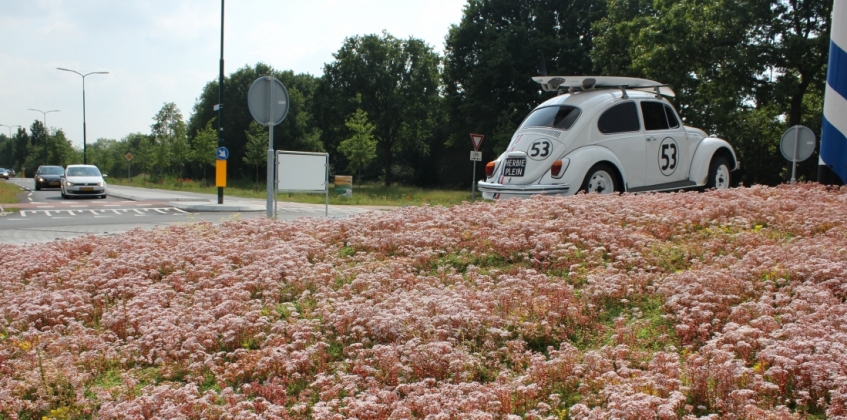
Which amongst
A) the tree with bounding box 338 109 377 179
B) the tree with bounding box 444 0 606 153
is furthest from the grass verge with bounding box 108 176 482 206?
the tree with bounding box 338 109 377 179

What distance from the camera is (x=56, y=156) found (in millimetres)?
91438

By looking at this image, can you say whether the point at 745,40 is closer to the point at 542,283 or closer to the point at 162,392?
the point at 542,283

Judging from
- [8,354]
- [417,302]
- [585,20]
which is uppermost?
[585,20]

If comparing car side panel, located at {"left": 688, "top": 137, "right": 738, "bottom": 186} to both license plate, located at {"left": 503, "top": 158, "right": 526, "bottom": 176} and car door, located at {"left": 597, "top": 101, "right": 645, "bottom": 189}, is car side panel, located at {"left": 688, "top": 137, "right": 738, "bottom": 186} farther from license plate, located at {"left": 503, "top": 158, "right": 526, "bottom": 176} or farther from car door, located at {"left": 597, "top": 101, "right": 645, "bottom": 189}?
license plate, located at {"left": 503, "top": 158, "right": 526, "bottom": 176}

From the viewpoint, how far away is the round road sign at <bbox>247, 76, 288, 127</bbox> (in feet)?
39.9

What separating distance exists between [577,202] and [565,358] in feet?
15.5

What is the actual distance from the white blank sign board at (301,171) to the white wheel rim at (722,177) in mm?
8407

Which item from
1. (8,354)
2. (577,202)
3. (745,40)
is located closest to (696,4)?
(745,40)

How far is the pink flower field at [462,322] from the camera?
3.88m

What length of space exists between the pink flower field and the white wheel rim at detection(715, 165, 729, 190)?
5140 mm

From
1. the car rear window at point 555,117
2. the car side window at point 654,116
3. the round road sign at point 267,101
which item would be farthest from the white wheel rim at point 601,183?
the round road sign at point 267,101

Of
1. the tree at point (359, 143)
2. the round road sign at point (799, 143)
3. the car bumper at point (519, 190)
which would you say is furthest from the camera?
the tree at point (359, 143)

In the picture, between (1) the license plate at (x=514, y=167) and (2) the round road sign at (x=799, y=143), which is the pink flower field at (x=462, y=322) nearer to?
(1) the license plate at (x=514, y=167)

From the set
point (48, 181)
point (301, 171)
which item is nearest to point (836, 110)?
point (301, 171)
